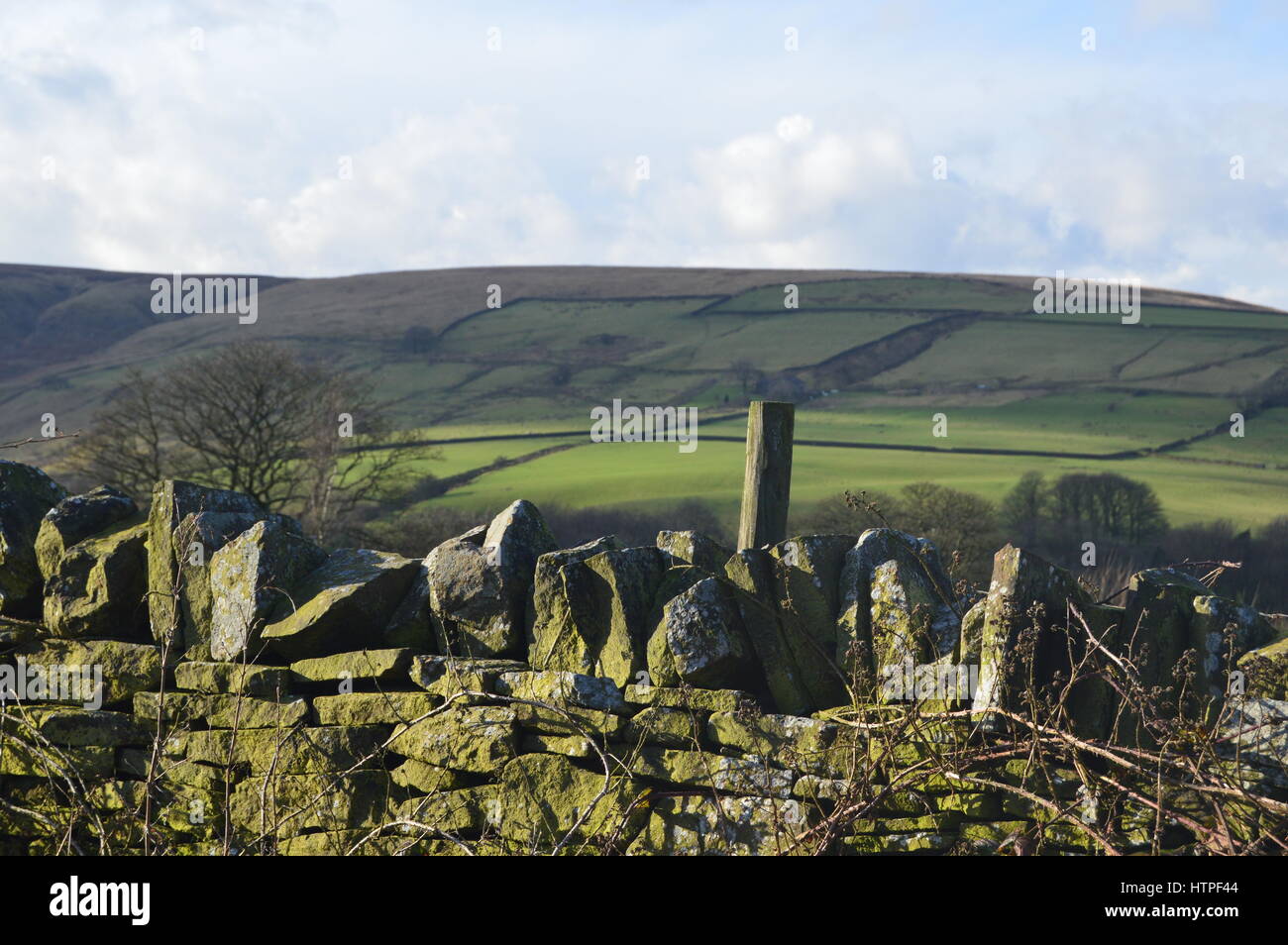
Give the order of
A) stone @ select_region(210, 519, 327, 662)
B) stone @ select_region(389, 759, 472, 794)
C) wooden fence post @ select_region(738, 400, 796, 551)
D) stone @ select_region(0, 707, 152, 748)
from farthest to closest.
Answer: wooden fence post @ select_region(738, 400, 796, 551) < stone @ select_region(0, 707, 152, 748) < stone @ select_region(210, 519, 327, 662) < stone @ select_region(389, 759, 472, 794)

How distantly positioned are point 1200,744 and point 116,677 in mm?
4213

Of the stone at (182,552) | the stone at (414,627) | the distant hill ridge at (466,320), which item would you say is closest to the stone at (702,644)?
the stone at (414,627)

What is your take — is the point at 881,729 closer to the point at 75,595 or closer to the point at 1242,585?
the point at 75,595

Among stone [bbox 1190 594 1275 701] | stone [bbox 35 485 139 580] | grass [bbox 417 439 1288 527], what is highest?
grass [bbox 417 439 1288 527]

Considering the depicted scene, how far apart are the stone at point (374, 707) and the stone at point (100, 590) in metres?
1.15

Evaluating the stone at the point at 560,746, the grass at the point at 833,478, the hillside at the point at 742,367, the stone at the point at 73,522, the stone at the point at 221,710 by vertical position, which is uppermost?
the hillside at the point at 742,367

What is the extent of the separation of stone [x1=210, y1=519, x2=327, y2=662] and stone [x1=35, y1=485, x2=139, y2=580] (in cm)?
93

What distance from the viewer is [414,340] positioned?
80.0 meters

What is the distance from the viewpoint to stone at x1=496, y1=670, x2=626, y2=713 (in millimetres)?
4180

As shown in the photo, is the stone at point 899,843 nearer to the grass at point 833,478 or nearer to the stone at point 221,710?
the stone at point 221,710

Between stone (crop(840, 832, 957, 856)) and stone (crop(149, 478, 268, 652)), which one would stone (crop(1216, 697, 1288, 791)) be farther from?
stone (crop(149, 478, 268, 652))

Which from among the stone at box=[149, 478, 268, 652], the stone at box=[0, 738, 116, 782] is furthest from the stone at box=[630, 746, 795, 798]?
the stone at box=[0, 738, 116, 782]

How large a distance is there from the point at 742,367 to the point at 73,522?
200 feet

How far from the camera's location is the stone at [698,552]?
4543 mm
